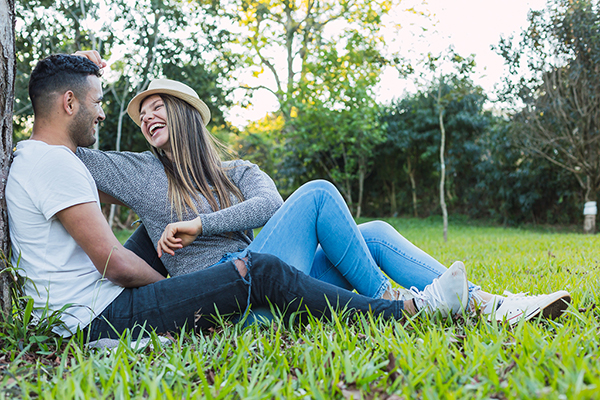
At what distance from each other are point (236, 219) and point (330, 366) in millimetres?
852

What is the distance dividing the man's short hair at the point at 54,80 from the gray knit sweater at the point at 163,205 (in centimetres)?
26

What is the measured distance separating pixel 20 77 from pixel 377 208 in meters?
12.9

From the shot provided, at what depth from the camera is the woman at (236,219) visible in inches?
76.2

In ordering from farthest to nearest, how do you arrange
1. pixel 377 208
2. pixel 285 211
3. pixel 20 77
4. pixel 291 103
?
pixel 377 208
pixel 291 103
pixel 20 77
pixel 285 211

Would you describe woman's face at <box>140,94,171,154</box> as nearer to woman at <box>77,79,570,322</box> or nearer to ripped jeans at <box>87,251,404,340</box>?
woman at <box>77,79,570,322</box>

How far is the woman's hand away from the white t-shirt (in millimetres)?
263

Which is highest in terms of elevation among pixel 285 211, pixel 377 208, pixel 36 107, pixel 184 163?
pixel 36 107

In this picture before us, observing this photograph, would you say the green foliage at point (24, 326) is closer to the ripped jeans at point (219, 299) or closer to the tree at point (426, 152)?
the ripped jeans at point (219, 299)

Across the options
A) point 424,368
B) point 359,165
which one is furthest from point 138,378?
point 359,165

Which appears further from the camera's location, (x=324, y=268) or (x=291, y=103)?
(x=291, y=103)

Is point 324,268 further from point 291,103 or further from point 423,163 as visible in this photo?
point 423,163

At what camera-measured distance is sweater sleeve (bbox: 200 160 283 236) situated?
1899 mm

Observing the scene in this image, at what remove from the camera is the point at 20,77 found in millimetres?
9383

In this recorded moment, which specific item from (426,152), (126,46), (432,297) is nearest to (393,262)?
(432,297)
